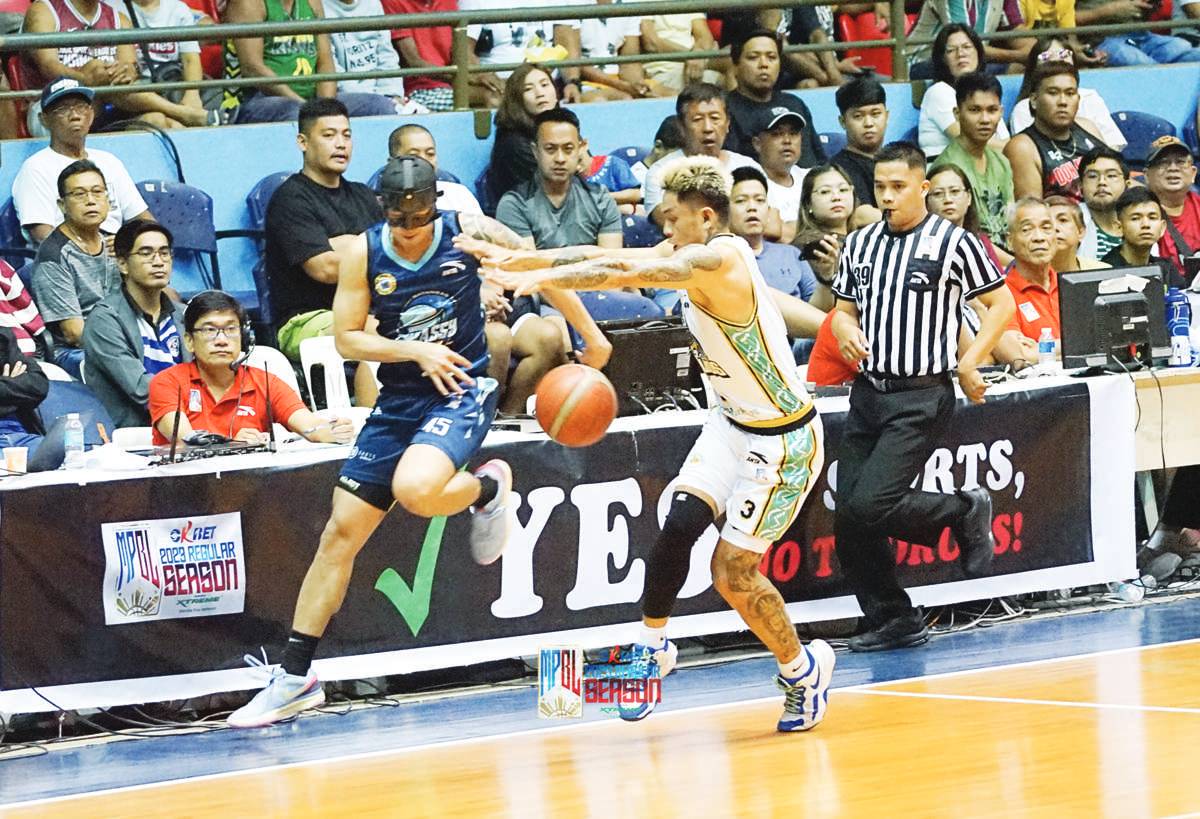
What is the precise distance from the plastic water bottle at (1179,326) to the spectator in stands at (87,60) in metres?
6.16

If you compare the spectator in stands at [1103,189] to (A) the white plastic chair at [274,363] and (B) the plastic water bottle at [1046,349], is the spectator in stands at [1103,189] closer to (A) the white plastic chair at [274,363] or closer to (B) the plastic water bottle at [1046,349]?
(B) the plastic water bottle at [1046,349]

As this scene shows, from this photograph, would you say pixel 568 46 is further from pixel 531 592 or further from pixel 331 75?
pixel 531 592

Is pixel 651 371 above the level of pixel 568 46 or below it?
below

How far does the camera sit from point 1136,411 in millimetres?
9656

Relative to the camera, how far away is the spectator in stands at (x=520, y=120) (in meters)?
11.7

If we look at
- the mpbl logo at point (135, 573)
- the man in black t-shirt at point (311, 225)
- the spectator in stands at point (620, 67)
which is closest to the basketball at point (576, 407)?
the mpbl logo at point (135, 573)

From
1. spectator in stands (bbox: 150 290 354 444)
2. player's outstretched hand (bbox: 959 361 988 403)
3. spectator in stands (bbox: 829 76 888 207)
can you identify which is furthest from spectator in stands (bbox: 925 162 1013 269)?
spectator in stands (bbox: 150 290 354 444)

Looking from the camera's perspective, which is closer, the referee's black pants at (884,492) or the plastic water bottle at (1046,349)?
the referee's black pants at (884,492)

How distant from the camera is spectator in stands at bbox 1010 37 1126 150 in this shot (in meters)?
13.5

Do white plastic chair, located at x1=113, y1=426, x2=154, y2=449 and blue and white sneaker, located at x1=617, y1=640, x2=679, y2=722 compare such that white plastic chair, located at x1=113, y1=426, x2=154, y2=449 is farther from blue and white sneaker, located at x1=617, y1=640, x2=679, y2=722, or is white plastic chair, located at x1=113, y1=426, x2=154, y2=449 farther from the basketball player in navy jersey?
blue and white sneaker, located at x1=617, y1=640, x2=679, y2=722

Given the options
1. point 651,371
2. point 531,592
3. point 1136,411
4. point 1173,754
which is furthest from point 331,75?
point 1173,754

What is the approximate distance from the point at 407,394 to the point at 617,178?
5.22 m

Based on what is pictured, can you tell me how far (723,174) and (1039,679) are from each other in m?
2.61

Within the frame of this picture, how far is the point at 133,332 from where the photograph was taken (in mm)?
9367
